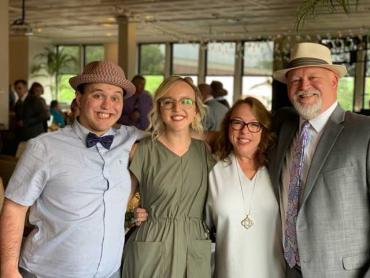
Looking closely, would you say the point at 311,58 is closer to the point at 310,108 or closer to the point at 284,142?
the point at 310,108

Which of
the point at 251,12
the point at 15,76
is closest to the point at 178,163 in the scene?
the point at 251,12

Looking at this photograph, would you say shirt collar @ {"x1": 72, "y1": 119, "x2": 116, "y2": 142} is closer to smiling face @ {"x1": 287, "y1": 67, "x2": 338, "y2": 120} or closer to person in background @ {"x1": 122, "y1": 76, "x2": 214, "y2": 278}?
person in background @ {"x1": 122, "y1": 76, "x2": 214, "y2": 278}

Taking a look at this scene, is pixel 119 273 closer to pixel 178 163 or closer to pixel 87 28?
pixel 178 163

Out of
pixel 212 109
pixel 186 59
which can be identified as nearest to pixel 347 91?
pixel 186 59

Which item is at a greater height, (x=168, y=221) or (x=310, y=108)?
(x=310, y=108)

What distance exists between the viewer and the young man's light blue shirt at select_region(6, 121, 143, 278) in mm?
1921

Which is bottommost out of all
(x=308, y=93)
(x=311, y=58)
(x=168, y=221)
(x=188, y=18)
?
(x=168, y=221)

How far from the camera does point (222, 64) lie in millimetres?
15797

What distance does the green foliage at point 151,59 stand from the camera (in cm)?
1666

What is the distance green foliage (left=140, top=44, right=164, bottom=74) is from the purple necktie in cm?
1458

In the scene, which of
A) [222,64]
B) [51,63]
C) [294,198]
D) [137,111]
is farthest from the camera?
[51,63]

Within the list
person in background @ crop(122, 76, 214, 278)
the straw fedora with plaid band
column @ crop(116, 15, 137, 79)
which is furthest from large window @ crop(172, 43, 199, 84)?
the straw fedora with plaid band

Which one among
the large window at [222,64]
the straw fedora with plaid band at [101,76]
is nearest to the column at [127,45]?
the large window at [222,64]

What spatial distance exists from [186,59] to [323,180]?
47.5ft
